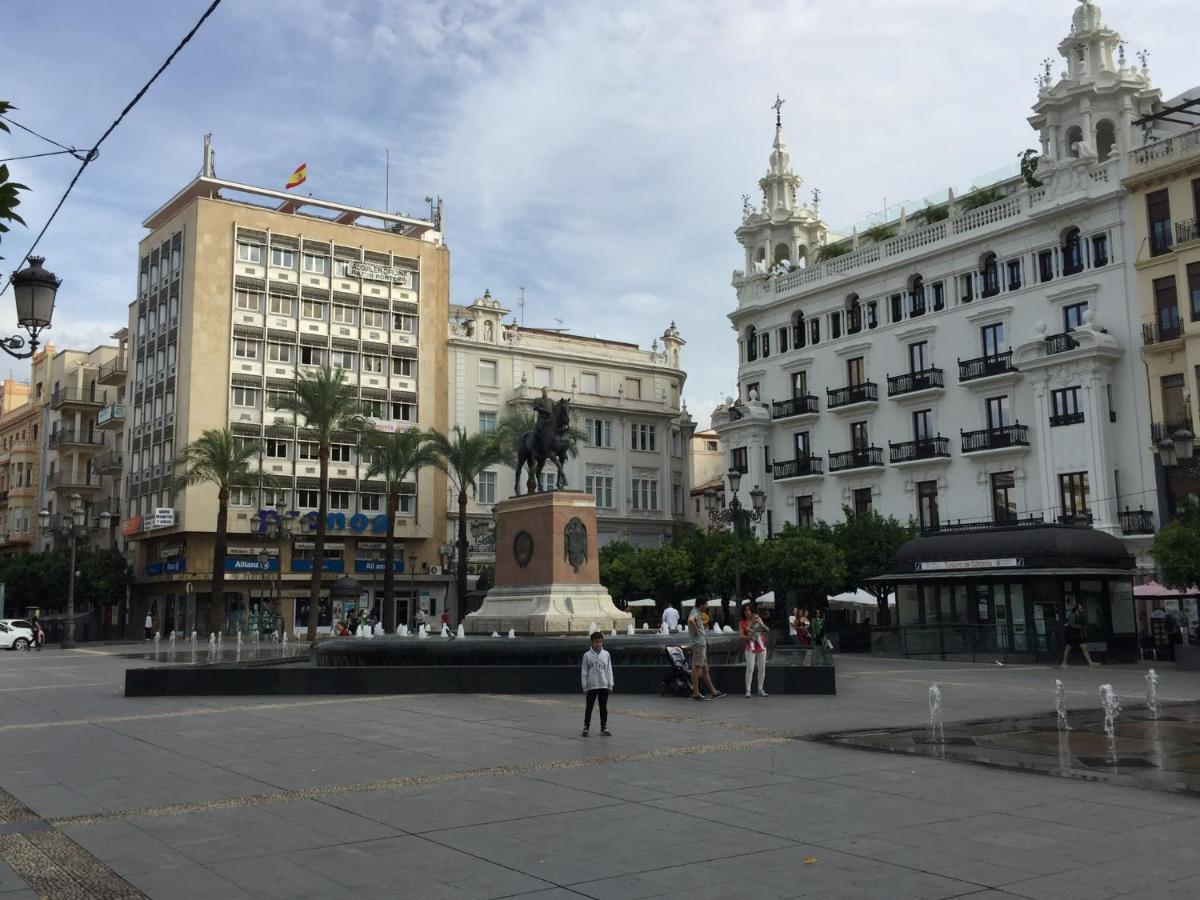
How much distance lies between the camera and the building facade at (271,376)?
62469mm

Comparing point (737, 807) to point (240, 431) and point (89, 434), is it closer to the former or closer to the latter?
point (240, 431)

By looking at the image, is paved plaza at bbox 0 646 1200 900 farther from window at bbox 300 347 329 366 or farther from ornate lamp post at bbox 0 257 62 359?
window at bbox 300 347 329 366

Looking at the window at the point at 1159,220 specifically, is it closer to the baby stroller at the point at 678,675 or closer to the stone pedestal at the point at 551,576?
the stone pedestal at the point at 551,576

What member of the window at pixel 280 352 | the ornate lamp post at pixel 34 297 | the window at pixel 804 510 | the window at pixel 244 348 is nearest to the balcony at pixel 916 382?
the window at pixel 804 510

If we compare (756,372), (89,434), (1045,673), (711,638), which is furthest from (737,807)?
(89,434)

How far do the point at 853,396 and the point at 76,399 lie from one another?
56.0 metres

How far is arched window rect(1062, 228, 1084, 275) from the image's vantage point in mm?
44531

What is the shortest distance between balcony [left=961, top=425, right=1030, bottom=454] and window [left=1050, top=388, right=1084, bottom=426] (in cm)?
144

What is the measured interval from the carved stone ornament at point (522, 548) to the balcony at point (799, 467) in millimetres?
29570

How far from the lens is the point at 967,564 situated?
120ft

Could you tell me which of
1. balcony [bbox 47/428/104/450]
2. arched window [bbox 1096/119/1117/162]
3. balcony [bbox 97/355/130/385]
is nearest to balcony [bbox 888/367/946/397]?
arched window [bbox 1096/119/1117/162]

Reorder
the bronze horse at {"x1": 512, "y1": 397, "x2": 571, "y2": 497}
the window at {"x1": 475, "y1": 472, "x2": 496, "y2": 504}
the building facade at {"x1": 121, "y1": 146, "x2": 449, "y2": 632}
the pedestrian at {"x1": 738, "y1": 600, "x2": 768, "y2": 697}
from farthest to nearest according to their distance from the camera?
1. the window at {"x1": 475, "y1": 472, "x2": 496, "y2": 504}
2. the building facade at {"x1": 121, "y1": 146, "x2": 449, "y2": 632}
3. the bronze horse at {"x1": 512, "y1": 397, "x2": 571, "y2": 497}
4. the pedestrian at {"x1": 738, "y1": 600, "x2": 768, "y2": 697}

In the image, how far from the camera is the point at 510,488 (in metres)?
70.7

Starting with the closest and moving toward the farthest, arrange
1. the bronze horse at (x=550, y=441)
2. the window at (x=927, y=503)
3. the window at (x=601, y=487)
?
the bronze horse at (x=550, y=441) < the window at (x=927, y=503) < the window at (x=601, y=487)
